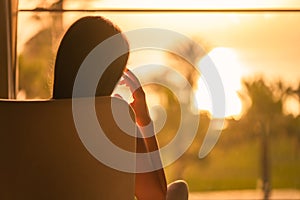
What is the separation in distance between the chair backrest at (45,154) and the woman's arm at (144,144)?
16 cm

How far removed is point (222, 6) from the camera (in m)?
4.40

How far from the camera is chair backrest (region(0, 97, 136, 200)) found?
6.09ft

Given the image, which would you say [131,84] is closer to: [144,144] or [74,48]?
[144,144]

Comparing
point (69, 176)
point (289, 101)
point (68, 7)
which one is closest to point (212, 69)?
point (289, 101)

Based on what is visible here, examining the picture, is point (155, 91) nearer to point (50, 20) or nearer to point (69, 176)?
point (50, 20)

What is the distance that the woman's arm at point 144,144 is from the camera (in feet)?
6.88

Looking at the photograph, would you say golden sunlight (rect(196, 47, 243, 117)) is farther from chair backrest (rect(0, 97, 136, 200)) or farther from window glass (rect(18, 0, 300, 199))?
chair backrest (rect(0, 97, 136, 200))

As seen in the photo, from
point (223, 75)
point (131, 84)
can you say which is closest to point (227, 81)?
point (223, 75)

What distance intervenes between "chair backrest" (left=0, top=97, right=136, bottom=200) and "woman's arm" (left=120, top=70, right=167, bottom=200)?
16 cm

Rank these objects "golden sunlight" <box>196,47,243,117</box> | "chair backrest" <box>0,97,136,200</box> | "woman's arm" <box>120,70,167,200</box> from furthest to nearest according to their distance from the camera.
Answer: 1. "golden sunlight" <box>196,47,243,117</box>
2. "woman's arm" <box>120,70,167,200</box>
3. "chair backrest" <box>0,97,136,200</box>

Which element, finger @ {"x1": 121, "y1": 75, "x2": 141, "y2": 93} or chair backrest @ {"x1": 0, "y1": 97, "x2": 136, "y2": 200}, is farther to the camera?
finger @ {"x1": 121, "y1": 75, "x2": 141, "y2": 93}

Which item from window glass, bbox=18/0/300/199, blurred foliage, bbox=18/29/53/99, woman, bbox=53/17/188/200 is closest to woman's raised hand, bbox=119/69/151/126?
woman, bbox=53/17/188/200

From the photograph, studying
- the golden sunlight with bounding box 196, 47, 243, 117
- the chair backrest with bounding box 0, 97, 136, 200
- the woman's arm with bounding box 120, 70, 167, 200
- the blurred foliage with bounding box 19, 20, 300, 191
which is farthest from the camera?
the blurred foliage with bounding box 19, 20, 300, 191

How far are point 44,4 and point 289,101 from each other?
1.64m
